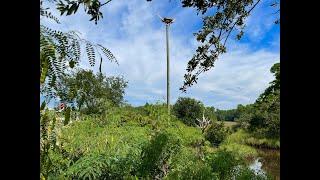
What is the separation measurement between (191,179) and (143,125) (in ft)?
8.83

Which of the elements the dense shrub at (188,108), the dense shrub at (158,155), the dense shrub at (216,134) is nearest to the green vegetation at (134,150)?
the dense shrub at (158,155)

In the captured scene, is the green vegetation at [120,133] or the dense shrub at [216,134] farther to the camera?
the dense shrub at [216,134]

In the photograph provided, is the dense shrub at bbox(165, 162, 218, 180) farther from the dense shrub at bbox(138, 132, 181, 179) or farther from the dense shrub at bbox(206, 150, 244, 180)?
the dense shrub at bbox(138, 132, 181, 179)

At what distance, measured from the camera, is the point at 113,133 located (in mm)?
5594

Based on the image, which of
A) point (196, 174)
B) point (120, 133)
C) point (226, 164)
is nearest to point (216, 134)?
point (120, 133)

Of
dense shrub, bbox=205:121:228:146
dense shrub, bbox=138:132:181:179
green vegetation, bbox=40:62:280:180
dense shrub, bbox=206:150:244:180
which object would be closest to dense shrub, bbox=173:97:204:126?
dense shrub, bbox=205:121:228:146

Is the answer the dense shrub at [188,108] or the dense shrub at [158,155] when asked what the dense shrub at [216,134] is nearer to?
the dense shrub at [188,108]

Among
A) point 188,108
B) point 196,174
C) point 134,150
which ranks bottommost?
point 196,174

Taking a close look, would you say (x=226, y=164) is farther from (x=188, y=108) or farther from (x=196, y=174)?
(x=188, y=108)

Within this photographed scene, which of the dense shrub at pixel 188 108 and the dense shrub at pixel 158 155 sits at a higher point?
the dense shrub at pixel 188 108

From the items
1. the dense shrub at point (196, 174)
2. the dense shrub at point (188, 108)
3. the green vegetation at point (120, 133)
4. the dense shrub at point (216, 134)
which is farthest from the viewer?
the dense shrub at point (188, 108)

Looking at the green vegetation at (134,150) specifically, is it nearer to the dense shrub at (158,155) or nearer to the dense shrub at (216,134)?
the dense shrub at (158,155)

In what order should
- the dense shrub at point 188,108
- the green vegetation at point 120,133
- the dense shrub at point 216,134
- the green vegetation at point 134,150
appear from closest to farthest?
the green vegetation at point 120,133, the green vegetation at point 134,150, the dense shrub at point 216,134, the dense shrub at point 188,108
